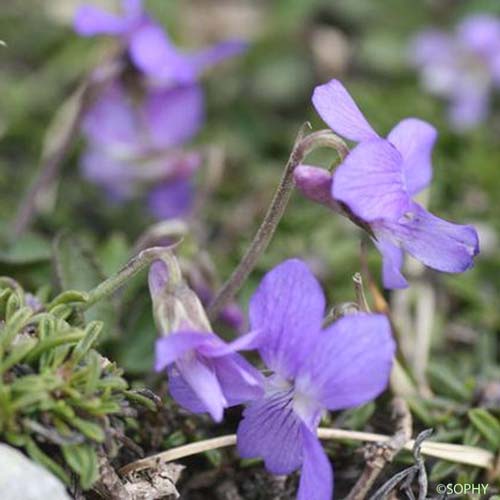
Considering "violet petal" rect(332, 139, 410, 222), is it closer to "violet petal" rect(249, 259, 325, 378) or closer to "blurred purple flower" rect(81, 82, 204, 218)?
"violet petal" rect(249, 259, 325, 378)

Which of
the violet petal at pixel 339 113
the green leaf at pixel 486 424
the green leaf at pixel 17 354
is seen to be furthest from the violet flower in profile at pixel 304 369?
the green leaf at pixel 486 424

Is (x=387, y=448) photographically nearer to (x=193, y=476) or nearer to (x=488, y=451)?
(x=488, y=451)

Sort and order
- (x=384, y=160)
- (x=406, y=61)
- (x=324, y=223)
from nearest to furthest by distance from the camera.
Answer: (x=384, y=160) < (x=324, y=223) < (x=406, y=61)

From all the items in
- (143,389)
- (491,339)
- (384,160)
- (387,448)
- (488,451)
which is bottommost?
(491,339)

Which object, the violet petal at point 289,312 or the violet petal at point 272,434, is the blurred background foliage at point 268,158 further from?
the violet petal at point 289,312

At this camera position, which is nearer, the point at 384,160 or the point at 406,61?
the point at 384,160

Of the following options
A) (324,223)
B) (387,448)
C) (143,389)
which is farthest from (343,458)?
(324,223)

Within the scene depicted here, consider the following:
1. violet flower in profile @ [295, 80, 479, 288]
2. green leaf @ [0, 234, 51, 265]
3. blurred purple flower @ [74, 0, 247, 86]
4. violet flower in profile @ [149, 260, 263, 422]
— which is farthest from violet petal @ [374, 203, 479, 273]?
blurred purple flower @ [74, 0, 247, 86]
